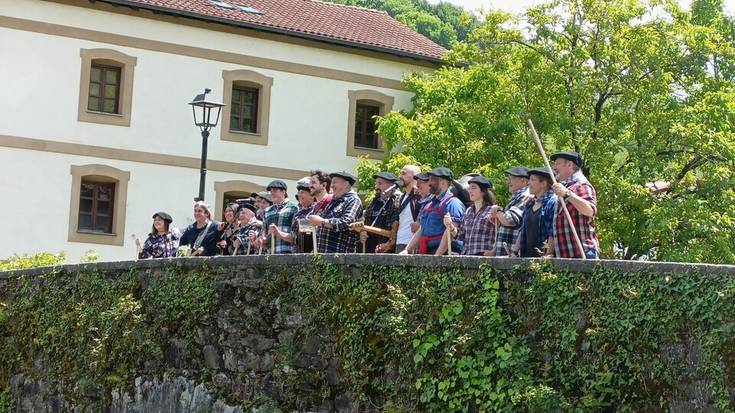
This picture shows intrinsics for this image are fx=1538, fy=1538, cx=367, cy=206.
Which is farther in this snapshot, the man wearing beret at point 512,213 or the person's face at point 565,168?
the man wearing beret at point 512,213

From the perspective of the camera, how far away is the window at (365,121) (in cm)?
3597

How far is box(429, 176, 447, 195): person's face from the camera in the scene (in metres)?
14.2

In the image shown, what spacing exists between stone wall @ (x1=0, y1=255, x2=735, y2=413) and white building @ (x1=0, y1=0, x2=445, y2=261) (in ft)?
51.3

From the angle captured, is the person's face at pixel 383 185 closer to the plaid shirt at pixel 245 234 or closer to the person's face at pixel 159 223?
the plaid shirt at pixel 245 234

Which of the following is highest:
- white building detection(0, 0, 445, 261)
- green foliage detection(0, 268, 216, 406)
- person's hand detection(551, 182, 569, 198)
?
white building detection(0, 0, 445, 261)

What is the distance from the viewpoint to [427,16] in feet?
218

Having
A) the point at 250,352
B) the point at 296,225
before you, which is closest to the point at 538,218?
the point at 250,352

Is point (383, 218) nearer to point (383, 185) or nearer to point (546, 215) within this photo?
point (383, 185)

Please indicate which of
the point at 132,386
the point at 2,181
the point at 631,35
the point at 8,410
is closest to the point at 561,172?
the point at 132,386

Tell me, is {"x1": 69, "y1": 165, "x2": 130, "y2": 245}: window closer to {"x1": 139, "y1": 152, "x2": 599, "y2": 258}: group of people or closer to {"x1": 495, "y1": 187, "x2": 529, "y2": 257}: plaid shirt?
{"x1": 139, "y1": 152, "x2": 599, "y2": 258}: group of people

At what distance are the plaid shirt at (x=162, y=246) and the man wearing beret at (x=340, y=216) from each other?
4084 mm

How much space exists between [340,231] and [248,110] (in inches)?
792

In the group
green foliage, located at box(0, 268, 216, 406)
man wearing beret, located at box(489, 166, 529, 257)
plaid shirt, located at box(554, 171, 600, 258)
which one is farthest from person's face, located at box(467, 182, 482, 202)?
green foliage, located at box(0, 268, 216, 406)

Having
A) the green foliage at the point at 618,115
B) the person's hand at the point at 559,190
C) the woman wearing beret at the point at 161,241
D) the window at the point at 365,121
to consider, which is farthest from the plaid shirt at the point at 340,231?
the window at the point at 365,121
